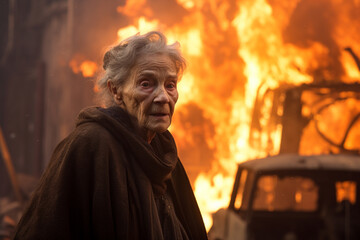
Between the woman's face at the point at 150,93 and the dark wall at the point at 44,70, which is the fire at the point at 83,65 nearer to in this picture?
the dark wall at the point at 44,70

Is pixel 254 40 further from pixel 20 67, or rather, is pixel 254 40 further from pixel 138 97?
pixel 138 97

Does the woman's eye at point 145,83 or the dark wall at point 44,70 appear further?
the dark wall at point 44,70

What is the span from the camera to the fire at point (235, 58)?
14688 millimetres

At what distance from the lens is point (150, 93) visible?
2623 millimetres

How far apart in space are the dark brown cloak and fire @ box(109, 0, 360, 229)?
1077 centimetres

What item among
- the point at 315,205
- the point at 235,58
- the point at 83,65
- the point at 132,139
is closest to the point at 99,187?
the point at 132,139

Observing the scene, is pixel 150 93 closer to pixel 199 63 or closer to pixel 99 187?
pixel 99 187

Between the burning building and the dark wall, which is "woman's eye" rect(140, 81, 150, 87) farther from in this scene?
the dark wall

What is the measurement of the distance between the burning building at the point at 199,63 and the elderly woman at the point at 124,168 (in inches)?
385

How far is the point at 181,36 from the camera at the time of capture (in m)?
15.6

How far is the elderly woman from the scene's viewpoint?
2.31 metres

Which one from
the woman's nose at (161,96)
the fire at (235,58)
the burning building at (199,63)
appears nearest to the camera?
the woman's nose at (161,96)

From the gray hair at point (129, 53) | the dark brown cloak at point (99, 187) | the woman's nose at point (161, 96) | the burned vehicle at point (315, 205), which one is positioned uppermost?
the gray hair at point (129, 53)

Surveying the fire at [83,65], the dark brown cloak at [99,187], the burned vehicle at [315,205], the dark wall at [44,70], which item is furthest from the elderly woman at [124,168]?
the fire at [83,65]
